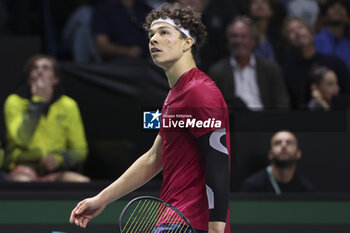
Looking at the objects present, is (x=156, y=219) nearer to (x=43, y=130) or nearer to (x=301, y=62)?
(x=43, y=130)

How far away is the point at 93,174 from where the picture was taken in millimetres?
5391

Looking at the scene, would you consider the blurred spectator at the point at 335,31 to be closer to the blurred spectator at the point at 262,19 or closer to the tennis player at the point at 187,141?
the blurred spectator at the point at 262,19

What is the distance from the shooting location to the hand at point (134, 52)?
6.65m

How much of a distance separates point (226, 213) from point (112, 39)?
13.6 ft

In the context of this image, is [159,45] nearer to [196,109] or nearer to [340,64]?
[196,109]

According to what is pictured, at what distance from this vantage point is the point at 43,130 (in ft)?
17.7

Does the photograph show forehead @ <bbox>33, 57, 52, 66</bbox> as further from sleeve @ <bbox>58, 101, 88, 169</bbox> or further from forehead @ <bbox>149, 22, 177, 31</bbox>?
forehead @ <bbox>149, 22, 177, 31</bbox>

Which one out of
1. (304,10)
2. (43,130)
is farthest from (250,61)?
(43,130)

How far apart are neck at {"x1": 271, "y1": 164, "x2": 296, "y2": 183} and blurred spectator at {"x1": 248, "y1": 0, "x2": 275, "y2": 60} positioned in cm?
190

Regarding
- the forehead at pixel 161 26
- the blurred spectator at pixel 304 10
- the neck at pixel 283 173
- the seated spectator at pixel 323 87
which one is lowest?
the neck at pixel 283 173

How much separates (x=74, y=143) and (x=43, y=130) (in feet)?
0.74

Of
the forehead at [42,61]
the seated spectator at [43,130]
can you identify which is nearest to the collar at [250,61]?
the seated spectator at [43,130]

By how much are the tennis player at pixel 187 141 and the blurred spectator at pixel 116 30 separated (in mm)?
3541

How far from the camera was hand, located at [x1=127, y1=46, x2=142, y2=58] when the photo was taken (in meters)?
6.65
